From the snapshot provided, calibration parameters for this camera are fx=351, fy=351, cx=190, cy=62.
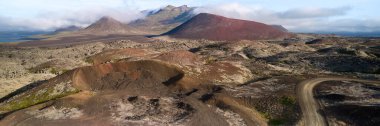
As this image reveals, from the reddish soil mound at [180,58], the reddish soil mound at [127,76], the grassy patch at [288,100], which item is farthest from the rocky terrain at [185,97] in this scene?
the reddish soil mound at [180,58]

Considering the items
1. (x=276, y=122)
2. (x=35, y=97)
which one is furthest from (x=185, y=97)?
(x=35, y=97)

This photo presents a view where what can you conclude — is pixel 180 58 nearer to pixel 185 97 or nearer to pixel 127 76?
pixel 127 76

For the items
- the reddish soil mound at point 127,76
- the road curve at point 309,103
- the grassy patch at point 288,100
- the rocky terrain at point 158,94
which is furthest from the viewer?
the reddish soil mound at point 127,76

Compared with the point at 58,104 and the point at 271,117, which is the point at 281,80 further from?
the point at 58,104

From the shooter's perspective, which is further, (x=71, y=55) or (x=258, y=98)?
(x=71, y=55)

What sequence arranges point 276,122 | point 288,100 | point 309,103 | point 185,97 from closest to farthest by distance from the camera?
1. point 276,122
2. point 309,103
3. point 288,100
4. point 185,97

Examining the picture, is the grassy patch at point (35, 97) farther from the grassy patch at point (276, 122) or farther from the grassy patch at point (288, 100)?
the grassy patch at point (288, 100)

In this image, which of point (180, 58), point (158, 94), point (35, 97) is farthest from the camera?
point (180, 58)

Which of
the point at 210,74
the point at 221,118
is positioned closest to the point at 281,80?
the point at 210,74

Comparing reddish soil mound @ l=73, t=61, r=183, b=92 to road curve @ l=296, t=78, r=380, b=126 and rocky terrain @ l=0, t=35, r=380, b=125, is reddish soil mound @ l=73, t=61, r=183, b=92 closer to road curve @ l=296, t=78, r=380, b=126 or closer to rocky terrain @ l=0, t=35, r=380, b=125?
rocky terrain @ l=0, t=35, r=380, b=125
